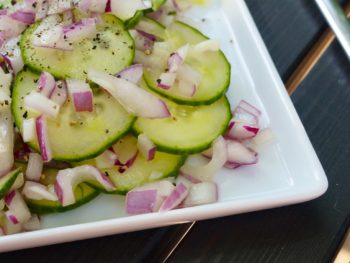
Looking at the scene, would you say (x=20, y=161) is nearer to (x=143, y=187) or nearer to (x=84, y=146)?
(x=84, y=146)

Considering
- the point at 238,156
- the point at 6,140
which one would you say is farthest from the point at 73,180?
the point at 238,156

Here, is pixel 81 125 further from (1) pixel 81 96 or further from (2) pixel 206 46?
(2) pixel 206 46

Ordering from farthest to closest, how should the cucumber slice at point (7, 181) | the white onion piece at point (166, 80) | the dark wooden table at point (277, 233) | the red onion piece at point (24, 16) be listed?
the red onion piece at point (24, 16), the white onion piece at point (166, 80), the dark wooden table at point (277, 233), the cucumber slice at point (7, 181)

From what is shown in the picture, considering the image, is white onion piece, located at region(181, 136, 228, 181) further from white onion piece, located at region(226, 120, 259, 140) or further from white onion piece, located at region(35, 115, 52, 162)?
white onion piece, located at region(35, 115, 52, 162)

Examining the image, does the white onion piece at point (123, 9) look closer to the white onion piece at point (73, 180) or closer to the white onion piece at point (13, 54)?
the white onion piece at point (13, 54)

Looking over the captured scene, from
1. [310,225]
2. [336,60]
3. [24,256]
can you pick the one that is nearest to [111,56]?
[24,256]

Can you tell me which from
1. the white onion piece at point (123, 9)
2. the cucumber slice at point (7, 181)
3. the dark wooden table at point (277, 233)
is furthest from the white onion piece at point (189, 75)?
the cucumber slice at point (7, 181)
